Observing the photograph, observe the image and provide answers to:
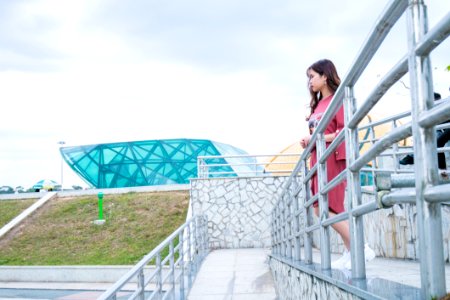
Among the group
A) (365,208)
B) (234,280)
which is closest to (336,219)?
(365,208)

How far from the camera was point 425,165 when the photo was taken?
155 cm

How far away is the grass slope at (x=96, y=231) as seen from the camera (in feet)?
46.9

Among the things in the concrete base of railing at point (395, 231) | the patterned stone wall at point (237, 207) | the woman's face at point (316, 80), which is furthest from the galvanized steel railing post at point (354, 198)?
the patterned stone wall at point (237, 207)

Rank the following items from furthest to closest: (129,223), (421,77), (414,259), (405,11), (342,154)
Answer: (129,223), (414,259), (342,154), (405,11), (421,77)

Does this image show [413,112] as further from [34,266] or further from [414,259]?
[34,266]

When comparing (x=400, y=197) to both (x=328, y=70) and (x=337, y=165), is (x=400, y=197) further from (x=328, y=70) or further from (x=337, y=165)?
(x=328, y=70)

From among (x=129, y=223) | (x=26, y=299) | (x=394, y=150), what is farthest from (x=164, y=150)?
(x=394, y=150)

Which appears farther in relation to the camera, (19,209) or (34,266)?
(19,209)

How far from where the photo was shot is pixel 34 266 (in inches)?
533

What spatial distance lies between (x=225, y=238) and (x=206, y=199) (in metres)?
1.20

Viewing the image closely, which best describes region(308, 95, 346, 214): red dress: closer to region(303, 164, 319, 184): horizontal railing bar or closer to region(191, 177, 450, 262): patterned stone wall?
region(303, 164, 319, 184): horizontal railing bar

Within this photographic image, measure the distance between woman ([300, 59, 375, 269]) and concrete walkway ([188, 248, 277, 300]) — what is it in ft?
11.8

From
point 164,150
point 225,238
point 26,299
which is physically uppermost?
point 164,150

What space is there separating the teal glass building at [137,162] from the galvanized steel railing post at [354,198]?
83.0ft
